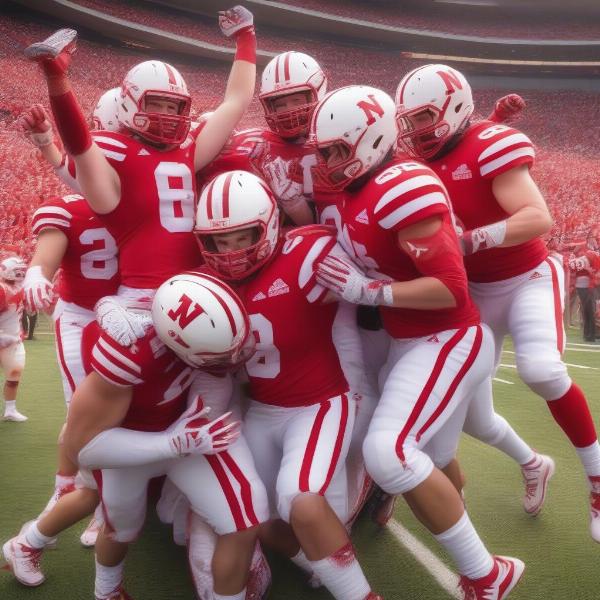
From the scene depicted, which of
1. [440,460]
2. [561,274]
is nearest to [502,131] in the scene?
[561,274]

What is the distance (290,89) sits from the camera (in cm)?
277

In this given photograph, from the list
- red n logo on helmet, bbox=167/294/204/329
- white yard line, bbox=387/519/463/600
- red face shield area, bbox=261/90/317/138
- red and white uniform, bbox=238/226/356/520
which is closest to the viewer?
red n logo on helmet, bbox=167/294/204/329

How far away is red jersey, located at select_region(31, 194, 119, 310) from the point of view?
296 cm

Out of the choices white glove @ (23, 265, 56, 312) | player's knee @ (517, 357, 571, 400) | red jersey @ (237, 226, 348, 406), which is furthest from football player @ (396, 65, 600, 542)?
white glove @ (23, 265, 56, 312)

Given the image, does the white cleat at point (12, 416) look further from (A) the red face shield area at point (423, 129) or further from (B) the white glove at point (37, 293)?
(A) the red face shield area at point (423, 129)

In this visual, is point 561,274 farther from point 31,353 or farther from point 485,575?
point 31,353

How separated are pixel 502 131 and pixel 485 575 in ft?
5.34

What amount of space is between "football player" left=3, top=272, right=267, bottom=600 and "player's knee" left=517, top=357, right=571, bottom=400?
1125 mm

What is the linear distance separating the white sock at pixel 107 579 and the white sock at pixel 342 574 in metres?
0.71

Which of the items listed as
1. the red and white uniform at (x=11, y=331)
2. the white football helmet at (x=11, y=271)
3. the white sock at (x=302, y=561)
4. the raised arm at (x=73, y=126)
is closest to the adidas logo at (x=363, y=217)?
the raised arm at (x=73, y=126)

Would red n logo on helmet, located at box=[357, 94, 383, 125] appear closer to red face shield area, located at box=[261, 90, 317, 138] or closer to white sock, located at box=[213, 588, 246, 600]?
red face shield area, located at box=[261, 90, 317, 138]

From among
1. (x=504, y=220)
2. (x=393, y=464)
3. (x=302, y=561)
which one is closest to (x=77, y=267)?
(x=302, y=561)

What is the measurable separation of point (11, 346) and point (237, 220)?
333 cm

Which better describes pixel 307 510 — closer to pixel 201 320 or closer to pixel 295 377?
pixel 295 377
